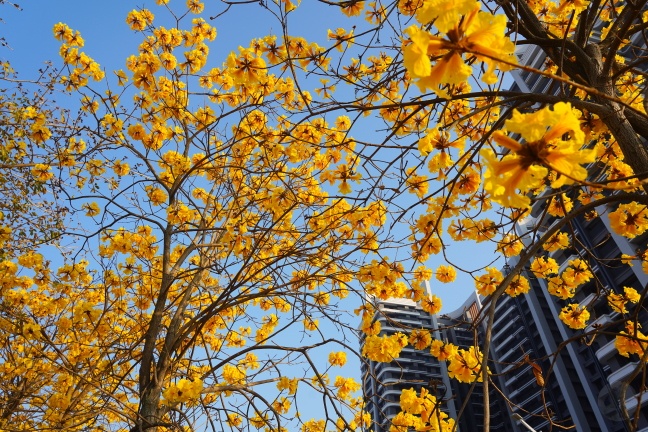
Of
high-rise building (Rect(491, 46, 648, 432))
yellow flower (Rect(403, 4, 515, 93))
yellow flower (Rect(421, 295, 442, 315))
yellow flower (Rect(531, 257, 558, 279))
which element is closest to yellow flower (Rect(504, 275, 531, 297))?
yellow flower (Rect(531, 257, 558, 279))

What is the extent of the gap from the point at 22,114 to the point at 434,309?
4.27 meters

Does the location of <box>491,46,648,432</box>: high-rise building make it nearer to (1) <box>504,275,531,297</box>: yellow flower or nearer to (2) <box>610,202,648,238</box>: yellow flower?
(1) <box>504,275,531,297</box>: yellow flower

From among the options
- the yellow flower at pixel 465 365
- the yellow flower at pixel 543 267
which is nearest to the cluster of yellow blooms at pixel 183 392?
the yellow flower at pixel 465 365

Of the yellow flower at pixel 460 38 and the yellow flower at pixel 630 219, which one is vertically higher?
the yellow flower at pixel 630 219

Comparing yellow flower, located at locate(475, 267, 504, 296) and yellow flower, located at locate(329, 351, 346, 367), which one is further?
yellow flower, located at locate(329, 351, 346, 367)

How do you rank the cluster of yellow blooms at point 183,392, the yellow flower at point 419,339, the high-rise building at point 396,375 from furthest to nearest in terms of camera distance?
the yellow flower at point 419,339 → the cluster of yellow blooms at point 183,392 → the high-rise building at point 396,375

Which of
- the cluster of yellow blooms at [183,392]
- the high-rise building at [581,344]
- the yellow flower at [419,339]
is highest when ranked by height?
the high-rise building at [581,344]

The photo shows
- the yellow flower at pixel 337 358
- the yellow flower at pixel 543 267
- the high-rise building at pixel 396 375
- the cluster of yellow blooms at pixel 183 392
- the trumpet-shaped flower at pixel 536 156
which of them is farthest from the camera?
the yellow flower at pixel 337 358

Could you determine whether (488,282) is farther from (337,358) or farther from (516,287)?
(337,358)

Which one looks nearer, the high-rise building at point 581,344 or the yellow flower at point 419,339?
the yellow flower at point 419,339

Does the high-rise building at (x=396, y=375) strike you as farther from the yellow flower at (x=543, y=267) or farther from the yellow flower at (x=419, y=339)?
the yellow flower at (x=543, y=267)

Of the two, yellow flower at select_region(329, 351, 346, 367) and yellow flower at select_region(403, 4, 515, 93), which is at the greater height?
yellow flower at select_region(329, 351, 346, 367)

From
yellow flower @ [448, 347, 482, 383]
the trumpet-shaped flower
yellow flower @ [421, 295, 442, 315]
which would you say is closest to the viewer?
the trumpet-shaped flower

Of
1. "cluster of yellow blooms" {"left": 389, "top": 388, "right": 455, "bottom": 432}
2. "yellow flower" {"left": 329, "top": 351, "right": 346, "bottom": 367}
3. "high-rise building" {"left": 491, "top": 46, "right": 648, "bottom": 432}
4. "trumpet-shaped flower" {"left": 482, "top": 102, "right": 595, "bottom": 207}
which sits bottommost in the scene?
"trumpet-shaped flower" {"left": 482, "top": 102, "right": 595, "bottom": 207}
